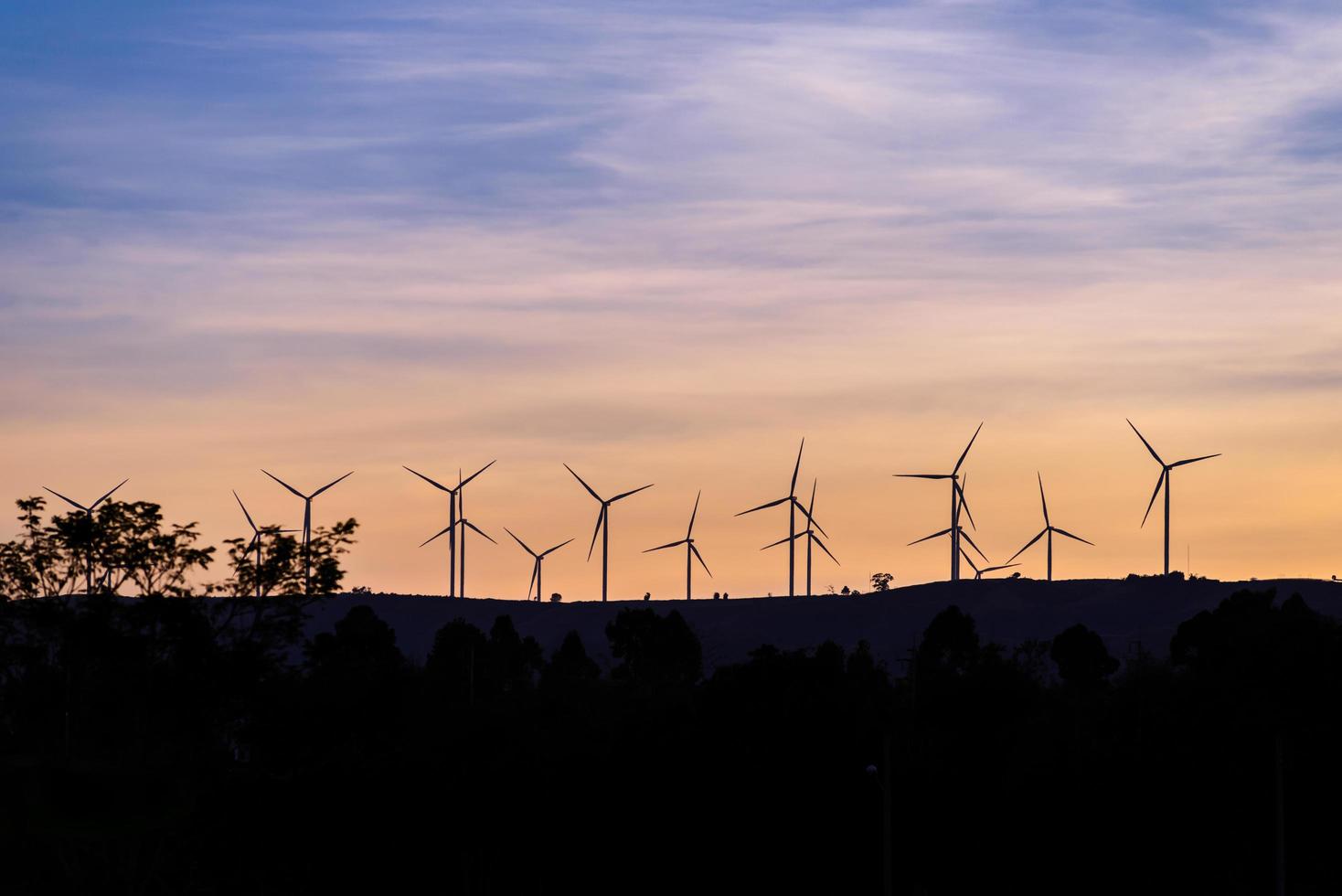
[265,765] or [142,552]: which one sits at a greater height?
[142,552]

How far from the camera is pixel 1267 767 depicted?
106 metres

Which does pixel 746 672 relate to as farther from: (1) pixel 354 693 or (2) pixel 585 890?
(1) pixel 354 693

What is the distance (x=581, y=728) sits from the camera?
416 ft

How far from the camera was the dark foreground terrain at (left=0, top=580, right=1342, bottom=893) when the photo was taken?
347 ft

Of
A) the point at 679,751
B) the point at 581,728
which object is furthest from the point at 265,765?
the point at 679,751

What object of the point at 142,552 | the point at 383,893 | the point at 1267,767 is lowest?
the point at 383,893

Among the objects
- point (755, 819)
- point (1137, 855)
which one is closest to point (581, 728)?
point (755, 819)

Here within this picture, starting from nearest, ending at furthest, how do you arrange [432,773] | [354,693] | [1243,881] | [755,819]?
[1243,881] < [755,819] < [432,773] < [354,693]

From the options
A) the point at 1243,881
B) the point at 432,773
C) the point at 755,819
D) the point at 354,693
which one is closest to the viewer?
the point at 1243,881

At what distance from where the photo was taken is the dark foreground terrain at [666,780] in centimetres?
10588

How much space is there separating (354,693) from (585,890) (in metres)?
32.6

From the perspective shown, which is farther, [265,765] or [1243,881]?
[265,765]

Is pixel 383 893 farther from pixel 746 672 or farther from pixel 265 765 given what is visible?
pixel 746 672

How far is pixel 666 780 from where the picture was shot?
377 ft
